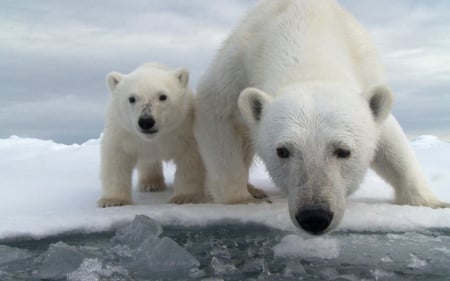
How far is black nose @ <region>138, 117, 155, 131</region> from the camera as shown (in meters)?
4.83

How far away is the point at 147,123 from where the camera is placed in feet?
15.9

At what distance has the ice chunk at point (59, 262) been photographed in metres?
2.98

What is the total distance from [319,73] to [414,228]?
49.1 inches

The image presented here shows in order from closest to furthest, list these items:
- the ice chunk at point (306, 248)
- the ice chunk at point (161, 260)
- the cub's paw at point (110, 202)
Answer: the ice chunk at point (161, 260)
the ice chunk at point (306, 248)
the cub's paw at point (110, 202)

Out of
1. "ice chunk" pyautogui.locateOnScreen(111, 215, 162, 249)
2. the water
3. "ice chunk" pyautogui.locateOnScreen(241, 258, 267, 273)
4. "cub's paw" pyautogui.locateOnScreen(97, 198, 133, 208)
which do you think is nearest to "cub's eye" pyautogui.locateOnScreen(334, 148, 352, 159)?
the water

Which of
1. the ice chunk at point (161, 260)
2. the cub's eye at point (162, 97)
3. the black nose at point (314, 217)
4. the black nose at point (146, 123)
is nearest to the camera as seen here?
the black nose at point (314, 217)

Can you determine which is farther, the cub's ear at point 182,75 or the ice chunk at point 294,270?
the cub's ear at point 182,75

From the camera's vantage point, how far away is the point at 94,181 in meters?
7.21

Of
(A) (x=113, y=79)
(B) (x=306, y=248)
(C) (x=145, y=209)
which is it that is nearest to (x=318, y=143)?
(B) (x=306, y=248)

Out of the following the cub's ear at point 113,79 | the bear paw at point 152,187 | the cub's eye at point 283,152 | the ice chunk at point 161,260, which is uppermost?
the cub's ear at point 113,79

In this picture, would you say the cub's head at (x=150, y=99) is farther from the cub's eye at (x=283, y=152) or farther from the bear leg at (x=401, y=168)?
the cub's eye at (x=283, y=152)

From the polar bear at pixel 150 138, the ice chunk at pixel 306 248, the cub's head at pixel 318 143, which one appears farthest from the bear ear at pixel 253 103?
the polar bear at pixel 150 138

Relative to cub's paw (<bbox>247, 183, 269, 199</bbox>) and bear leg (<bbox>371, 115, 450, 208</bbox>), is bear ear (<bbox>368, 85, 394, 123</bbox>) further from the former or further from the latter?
cub's paw (<bbox>247, 183, 269, 199</bbox>)

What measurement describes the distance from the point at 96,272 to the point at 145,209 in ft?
5.28
